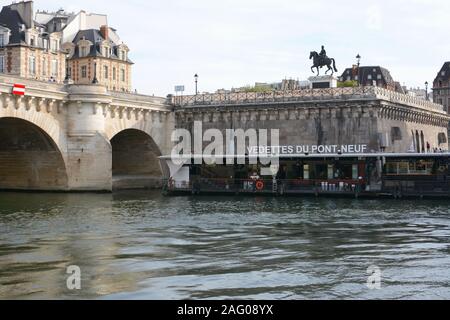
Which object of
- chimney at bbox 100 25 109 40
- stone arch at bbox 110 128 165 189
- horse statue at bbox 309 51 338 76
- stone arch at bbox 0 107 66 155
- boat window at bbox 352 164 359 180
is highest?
chimney at bbox 100 25 109 40

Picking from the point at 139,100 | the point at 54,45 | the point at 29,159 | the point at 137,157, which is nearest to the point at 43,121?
the point at 29,159

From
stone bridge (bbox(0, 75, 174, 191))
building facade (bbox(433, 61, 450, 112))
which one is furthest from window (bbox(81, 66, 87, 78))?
building facade (bbox(433, 61, 450, 112))

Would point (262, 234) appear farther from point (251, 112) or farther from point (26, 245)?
point (251, 112)

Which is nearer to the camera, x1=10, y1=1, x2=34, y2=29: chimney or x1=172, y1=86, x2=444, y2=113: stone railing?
x1=172, y1=86, x2=444, y2=113: stone railing

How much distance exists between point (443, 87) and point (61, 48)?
3466 inches

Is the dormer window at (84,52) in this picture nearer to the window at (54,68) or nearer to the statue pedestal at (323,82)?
the window at (54,68)

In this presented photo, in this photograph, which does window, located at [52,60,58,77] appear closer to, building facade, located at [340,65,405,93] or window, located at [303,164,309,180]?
window, located at [303,164,309,180]

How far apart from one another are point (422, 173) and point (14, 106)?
32.0 metres

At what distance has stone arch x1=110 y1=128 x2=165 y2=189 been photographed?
233ft

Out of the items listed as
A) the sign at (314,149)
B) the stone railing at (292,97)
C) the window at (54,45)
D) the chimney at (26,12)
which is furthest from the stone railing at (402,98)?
the chimney at (26,12)

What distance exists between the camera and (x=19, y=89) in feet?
174

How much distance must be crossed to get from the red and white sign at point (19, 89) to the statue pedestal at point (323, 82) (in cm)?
3110

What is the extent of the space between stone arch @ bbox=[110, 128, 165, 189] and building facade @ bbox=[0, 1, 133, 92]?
16303mm

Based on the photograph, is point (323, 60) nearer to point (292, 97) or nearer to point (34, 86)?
point (292, 97)
